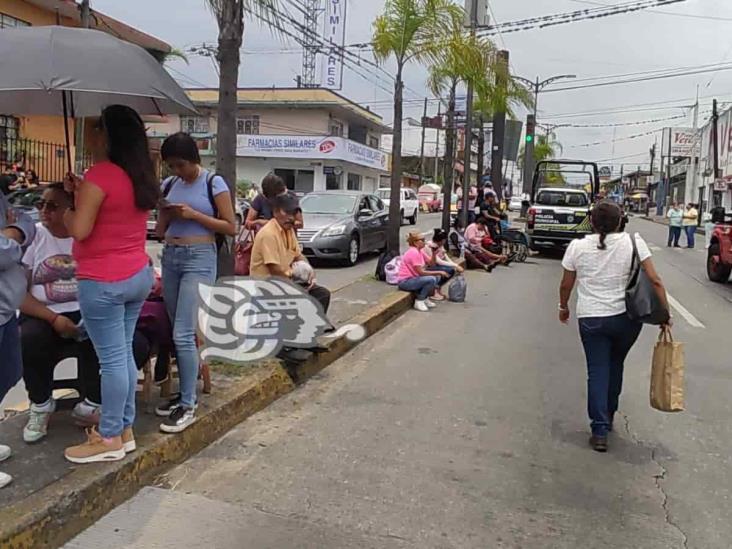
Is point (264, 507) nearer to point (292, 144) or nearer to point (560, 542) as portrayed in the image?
point (560, 542)

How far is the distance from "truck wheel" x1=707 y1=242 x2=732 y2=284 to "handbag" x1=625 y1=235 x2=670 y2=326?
10.8 m

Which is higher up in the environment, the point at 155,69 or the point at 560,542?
the point at 155,69

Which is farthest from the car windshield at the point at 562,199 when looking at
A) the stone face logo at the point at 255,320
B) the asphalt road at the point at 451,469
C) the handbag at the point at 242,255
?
the stone face logo at the point at 255,320

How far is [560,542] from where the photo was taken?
3602 mm

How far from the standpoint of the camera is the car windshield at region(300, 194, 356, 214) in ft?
52.9

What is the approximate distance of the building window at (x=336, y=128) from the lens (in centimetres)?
4436

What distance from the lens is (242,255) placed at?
6.91 meters

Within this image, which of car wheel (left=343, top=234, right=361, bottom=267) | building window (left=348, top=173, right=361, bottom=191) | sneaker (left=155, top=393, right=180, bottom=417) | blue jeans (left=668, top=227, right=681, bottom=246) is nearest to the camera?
sneaker (left=155, top=393, right=180, bottom=417)

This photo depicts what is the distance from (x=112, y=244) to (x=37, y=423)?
4.05ft

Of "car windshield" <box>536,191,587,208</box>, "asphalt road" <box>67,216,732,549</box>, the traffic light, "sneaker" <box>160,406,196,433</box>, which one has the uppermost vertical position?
the traffic light

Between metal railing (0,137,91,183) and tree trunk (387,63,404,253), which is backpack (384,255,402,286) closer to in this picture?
tree trunk (387,63,404,253)

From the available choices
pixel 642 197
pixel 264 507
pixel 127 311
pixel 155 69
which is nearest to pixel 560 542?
pixel 264 507

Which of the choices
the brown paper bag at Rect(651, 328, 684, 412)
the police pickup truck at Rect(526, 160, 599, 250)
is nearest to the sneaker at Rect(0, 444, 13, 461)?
the brown paper bag at Rect(651, 328, 684, 412)

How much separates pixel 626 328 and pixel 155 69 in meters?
3.38
